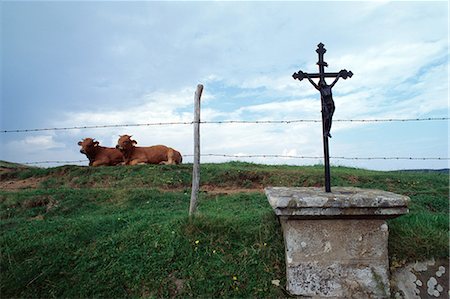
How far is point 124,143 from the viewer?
12.3 meters

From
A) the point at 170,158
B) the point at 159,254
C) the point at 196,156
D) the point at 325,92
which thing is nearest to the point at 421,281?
the point at 325,92

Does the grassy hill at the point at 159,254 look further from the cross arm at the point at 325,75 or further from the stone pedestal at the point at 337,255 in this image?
the cross arm at the point at 325,75

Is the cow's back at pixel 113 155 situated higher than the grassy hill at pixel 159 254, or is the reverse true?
the cow's back at pixel 113 155

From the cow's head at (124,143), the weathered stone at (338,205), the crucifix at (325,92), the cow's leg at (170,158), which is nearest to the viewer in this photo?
the weathered stone at (338,205)

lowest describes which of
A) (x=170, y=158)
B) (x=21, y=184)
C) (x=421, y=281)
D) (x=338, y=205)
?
(x=421, y=281)

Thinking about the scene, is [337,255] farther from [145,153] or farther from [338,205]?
[145,153]

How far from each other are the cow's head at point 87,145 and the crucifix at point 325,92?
32.6 feet

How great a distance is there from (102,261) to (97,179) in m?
6.56

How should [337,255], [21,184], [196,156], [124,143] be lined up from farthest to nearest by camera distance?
[124,143], [21,184], [196,156], [337,255]

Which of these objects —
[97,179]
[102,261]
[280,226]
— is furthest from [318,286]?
[97,179]

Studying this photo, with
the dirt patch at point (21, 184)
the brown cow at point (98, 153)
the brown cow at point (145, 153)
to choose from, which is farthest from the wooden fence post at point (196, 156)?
the brown cow at point (98, 153)

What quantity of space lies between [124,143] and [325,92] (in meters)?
9.40

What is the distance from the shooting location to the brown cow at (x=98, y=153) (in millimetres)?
12414

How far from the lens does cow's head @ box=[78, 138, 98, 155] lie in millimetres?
12336
